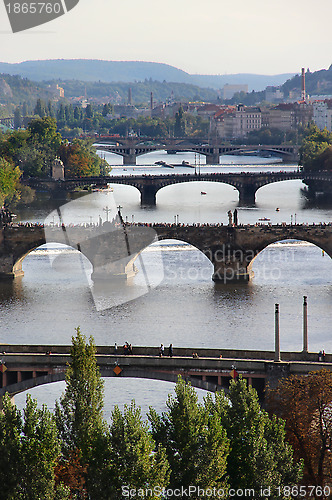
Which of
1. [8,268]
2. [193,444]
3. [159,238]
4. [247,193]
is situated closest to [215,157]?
[247,193]

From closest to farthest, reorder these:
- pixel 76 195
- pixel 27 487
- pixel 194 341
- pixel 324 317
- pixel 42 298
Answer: pixel 27 487 < pixel 194 341 < pixel 324 317 < pixel 42 298 < pixel 76 195

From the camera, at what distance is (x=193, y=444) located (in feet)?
76.3

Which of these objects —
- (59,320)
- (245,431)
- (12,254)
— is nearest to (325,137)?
(12,254)

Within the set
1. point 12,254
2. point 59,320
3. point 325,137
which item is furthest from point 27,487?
point 325,137

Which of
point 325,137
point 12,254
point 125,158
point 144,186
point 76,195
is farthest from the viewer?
point 125,158

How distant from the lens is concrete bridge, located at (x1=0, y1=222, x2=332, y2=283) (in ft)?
172

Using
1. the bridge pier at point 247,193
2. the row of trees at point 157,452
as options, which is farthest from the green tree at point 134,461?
the bridge pier at point 247,193

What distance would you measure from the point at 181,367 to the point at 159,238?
24.2 m

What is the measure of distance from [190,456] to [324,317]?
2224cm

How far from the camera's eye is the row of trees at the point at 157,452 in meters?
22.5

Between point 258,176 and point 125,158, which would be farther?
point 125,158

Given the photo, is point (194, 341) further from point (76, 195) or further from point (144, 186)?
point (76, 195)

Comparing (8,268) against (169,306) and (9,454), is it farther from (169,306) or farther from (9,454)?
(9,454)

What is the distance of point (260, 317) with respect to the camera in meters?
44.4
